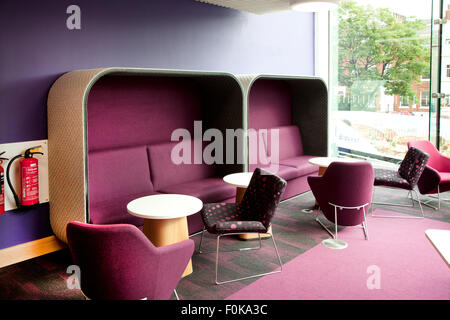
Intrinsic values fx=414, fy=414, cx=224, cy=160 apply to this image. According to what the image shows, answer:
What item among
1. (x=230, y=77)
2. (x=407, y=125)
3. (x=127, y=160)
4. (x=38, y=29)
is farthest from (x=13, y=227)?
(x=407, y=125)

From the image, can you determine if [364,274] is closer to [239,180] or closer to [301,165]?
[239,180]

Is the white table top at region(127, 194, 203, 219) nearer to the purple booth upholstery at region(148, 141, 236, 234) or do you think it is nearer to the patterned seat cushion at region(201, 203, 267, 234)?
the patterned seat cushion at region(201, 203, 267, 234)

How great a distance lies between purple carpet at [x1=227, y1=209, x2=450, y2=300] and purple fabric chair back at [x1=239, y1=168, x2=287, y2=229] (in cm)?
57

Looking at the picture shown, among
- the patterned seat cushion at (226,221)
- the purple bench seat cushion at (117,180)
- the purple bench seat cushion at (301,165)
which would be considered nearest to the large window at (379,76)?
the purple bench seat cushion at (301,165)

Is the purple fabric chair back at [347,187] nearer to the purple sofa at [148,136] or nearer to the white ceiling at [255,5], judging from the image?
the purple sofa at [148,136]

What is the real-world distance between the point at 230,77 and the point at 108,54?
5.08ft

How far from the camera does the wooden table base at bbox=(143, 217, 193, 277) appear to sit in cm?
377

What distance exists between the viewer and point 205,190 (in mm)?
5020

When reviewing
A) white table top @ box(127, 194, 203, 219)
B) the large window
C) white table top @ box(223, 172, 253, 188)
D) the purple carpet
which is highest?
the large window

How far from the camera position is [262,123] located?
712 centimetres

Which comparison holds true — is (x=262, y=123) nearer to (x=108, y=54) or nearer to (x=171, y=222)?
(x=108, y=54)

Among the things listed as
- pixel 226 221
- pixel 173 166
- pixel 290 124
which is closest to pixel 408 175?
pixel 290 124

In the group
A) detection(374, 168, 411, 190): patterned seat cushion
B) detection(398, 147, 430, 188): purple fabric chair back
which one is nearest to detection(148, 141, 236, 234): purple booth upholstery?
detection(374, 168, 411, 190): patterned seat cushion

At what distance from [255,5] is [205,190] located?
294cm
